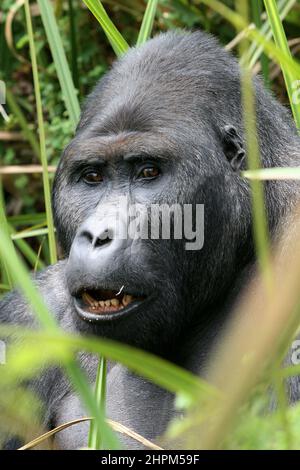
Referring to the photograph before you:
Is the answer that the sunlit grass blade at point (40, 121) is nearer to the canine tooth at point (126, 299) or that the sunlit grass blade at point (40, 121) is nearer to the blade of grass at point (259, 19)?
the canine tooth at point (126, 299)

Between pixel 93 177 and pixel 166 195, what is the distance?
27 centimetres

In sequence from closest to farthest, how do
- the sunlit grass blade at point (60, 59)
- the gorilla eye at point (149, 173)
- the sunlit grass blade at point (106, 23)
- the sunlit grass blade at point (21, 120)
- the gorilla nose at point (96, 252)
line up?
the gorilla nose at point (96, 252) < the sunlit grass blade at point (106, 23) < the gorilla eye at point (149, 173) < the sunlit grass blade at point (60, 59) < the sunlit grass blade at point (21, 120)

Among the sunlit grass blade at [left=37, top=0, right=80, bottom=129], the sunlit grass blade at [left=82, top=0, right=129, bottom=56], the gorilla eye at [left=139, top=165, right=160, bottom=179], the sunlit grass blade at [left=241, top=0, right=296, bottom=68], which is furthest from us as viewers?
the sunlit grass blade at [left=241, top=0, right=296, bottom=68]

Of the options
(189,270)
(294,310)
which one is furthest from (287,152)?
(294,310)

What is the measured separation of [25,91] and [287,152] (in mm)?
3125

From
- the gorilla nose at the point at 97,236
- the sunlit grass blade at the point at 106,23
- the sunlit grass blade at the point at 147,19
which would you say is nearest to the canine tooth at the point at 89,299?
the gorilla nose at the point at 97,236

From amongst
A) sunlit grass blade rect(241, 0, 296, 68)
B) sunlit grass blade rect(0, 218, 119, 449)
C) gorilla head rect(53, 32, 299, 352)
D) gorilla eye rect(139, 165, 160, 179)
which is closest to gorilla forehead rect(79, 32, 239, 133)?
gorilla head rect(53, 32, 299, 352)

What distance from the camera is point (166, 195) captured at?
291cm

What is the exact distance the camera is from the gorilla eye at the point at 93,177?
9.93ft

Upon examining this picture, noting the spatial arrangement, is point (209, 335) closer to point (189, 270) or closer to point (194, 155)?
point (189, 270)

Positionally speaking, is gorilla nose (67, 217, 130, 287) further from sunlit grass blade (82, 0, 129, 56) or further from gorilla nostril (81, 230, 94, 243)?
sunlit grass blade (82, 0, 129, 56)

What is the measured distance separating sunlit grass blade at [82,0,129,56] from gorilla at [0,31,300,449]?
6 cm

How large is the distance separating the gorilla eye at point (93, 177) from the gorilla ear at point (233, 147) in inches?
15.7

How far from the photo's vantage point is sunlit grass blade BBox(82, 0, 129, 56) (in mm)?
2795
